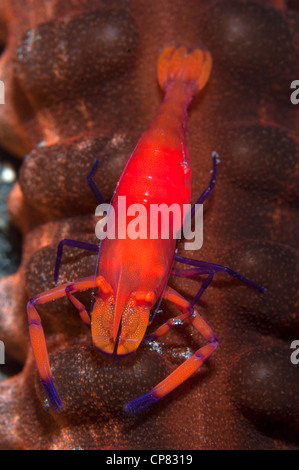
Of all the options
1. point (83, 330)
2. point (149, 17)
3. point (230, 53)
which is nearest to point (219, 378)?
point (83, 330)

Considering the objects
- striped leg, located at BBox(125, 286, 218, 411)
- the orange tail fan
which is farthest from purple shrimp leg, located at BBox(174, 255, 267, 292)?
the orange tail fan

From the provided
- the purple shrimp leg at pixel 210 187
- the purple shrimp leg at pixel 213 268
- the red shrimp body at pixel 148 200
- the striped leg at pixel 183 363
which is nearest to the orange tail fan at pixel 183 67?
the red shrimp body at pixel 148 200

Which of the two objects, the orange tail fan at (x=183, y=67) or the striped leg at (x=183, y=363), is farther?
the orange tail fan at (x=183, y=67)

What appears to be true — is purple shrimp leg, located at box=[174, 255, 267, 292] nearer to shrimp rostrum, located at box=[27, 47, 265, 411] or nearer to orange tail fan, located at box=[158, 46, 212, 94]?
shrimp rostrum, located at box=[27, 47, 265, 411]

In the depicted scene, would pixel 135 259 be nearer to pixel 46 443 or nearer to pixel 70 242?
pixel 70 242

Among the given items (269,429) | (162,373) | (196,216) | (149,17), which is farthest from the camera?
(149,17)

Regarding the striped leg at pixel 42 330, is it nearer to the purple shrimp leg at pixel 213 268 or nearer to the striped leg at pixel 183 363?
the striped leg at pixel 183 363
